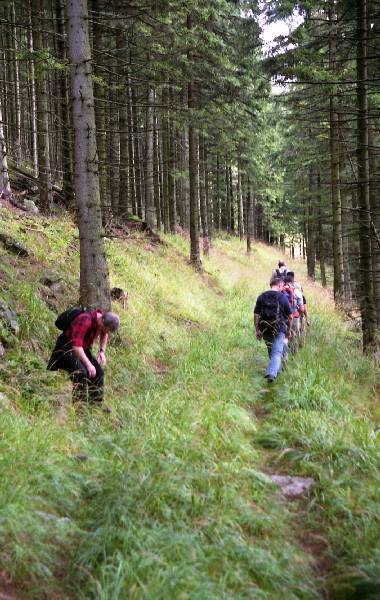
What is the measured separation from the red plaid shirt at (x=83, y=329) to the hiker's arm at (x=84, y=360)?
0.07 metres

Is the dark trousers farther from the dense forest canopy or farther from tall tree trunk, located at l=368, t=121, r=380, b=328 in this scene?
tall tree trunk, located at l=368, t=121, r=380, b=328

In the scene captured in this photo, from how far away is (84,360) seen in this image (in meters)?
5.72

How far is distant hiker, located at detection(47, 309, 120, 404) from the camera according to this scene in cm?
578

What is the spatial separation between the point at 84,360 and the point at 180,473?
210 cm

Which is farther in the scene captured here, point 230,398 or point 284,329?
point 284,329

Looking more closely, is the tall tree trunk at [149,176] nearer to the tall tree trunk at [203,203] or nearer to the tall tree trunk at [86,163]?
the tall tree trunk at [203,203]

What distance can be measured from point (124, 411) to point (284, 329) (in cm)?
366

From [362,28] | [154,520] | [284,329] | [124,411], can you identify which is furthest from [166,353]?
[362,28]

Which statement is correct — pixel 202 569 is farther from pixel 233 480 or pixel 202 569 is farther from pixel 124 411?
pixel 124 411

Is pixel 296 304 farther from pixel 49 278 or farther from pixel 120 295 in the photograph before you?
pixel 49 278

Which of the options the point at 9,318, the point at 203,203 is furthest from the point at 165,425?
the point at 203,203

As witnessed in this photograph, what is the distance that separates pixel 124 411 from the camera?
5.60 m

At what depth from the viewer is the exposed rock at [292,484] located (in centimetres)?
444

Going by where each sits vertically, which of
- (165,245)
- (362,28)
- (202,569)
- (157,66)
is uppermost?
(157,66)
